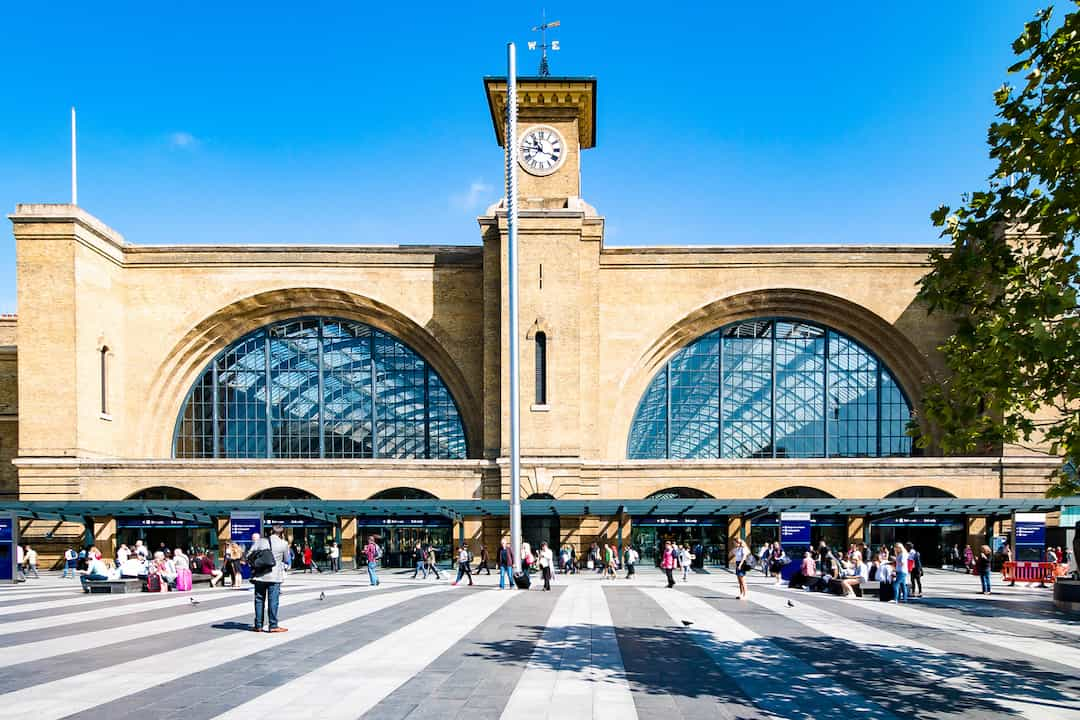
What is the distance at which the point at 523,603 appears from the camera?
1880cm

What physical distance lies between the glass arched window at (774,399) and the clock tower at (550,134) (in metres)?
9.61

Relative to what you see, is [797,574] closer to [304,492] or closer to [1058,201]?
[1058,201]

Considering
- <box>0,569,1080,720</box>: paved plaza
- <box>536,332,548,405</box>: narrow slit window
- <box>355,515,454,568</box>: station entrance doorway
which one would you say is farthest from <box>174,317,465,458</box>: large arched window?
<box>0,569,1080,720</box>: paved plaza

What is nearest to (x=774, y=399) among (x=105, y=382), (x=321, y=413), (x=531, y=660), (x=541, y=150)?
(x=541, y=150)

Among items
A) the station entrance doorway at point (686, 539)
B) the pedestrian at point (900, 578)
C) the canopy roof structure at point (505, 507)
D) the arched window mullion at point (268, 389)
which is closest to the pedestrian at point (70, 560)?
the canopy roof structure at point (505, 507)

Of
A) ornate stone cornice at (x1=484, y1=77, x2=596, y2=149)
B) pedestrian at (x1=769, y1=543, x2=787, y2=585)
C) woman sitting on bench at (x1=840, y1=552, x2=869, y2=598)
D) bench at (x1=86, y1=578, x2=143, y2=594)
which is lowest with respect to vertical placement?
pedestrian at (x1=769, y1=543, x2=787, y2=585)

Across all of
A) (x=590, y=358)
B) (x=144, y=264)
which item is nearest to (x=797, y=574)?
(x=590, y=358)

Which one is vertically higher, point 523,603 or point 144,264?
point 144,264

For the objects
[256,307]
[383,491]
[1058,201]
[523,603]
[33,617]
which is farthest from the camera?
[256,307]

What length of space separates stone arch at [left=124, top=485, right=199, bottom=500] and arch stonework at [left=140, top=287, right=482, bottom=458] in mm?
2763

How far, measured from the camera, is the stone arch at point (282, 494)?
36688mm

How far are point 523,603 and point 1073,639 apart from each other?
1014 centimetres

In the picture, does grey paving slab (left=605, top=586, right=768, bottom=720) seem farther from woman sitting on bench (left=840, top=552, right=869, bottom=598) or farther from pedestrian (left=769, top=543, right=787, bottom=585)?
pedestrian (left=769, top=543, right=787, bottom=585)

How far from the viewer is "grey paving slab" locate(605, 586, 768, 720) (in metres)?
8.26
